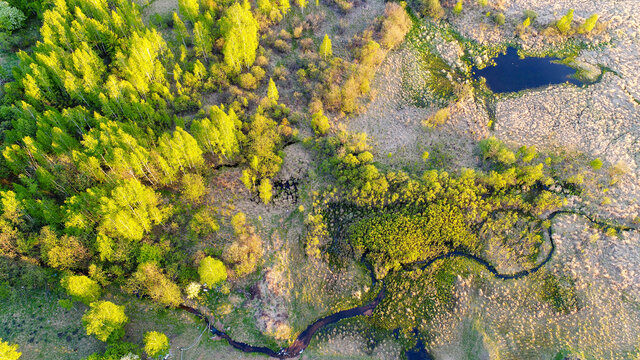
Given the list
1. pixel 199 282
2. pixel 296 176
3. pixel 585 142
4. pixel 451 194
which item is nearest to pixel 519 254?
pixel 451 194

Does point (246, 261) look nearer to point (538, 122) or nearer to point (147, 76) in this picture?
point (147, 76)

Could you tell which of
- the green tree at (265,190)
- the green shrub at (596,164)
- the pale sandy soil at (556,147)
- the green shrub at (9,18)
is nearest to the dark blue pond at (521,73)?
the pale sandy soil at (556,147)

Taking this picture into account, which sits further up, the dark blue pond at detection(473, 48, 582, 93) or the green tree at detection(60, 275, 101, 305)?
the green tree at detection(60, 275, 101, 305)

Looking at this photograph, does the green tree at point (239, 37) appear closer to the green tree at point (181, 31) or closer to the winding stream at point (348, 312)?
the green tree at point (181, 31)

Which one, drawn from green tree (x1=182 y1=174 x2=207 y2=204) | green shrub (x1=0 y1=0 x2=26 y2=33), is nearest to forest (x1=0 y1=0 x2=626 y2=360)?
Result: green tree (x1=182 y1=174 x2=207 y2=204)

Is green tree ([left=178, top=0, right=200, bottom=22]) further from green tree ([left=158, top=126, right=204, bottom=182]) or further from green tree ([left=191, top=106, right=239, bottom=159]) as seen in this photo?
green tree ([left=158, top=126, right=204, bottom=182])
